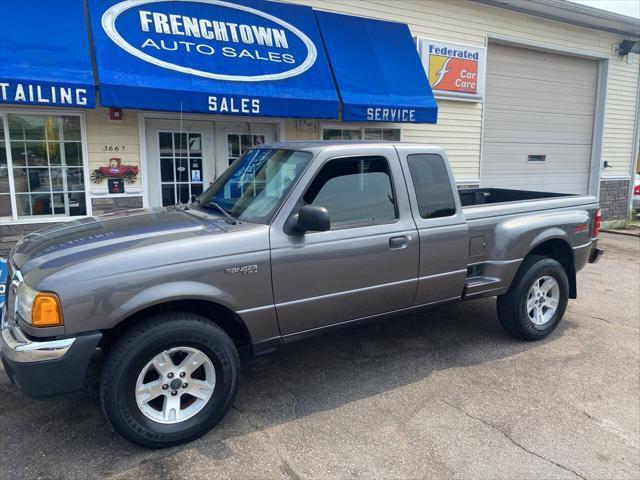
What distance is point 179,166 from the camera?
8117 millimetres

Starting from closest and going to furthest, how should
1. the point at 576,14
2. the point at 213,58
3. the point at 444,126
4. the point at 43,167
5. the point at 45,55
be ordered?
1. the point at 45,55
2. the point at 43,167
3. the point at 213,58
4. the point at 444,126
5. the point at 576,14

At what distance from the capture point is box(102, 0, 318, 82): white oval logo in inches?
268

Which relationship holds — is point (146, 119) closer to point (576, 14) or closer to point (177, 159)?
point (177, 159)

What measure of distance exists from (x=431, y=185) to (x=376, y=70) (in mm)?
5265

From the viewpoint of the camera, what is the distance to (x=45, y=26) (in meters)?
6.36

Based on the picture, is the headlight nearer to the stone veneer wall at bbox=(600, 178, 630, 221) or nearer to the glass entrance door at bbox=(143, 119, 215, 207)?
the glass entrance door at bbox=(143, 119, 215, 207)

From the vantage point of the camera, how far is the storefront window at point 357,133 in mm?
9465

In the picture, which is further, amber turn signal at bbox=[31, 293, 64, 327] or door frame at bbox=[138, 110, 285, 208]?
door frame at bbox=[138, 110, 285, 208]

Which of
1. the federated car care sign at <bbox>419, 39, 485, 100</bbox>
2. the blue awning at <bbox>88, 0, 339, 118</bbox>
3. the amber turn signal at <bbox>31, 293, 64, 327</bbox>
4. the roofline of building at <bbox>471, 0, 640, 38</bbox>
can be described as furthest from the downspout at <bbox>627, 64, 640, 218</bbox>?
the amber turn signal at <bbox>31, 293, 64, 327</bbox>

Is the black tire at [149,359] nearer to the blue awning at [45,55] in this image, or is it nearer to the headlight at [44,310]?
the headlight at [44,310]

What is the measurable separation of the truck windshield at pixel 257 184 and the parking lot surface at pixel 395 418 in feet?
4.67

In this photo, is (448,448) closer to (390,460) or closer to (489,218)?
(390,460)

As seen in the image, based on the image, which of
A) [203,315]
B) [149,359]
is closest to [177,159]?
[203,315]

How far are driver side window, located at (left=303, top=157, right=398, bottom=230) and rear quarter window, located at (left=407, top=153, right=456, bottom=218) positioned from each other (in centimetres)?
27
